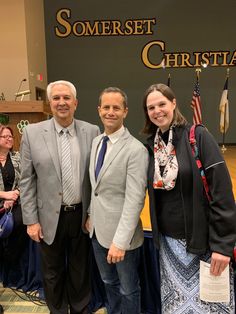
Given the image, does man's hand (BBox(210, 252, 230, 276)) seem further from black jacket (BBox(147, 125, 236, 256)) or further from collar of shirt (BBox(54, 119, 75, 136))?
collar of shirt (BBox(54, 119, 75, 136))

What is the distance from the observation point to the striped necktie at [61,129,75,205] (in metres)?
1.83

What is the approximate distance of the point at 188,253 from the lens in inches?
56.7

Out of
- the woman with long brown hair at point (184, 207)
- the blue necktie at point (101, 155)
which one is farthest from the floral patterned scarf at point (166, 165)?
the blue necktie at point (101, 155)

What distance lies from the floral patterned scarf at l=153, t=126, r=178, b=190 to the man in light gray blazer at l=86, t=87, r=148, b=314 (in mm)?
119

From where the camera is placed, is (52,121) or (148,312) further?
(148,312)

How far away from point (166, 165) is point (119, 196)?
14.1 inches

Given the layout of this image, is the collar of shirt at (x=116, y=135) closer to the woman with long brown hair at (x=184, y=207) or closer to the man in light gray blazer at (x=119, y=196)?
the man in light gray blazer at (x=119, y=196)

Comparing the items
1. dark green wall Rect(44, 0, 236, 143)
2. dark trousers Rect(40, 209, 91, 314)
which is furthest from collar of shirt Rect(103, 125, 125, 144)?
dark green wall Rect(44, 0, 236, 143)

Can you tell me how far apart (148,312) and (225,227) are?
1.29 m

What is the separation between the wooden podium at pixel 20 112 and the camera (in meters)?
3.80

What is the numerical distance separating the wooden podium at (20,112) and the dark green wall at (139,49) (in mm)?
6923

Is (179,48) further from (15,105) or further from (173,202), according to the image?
(173,202)

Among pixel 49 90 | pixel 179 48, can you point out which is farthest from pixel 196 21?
pixel 49 90

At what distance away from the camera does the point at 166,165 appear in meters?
1.44
